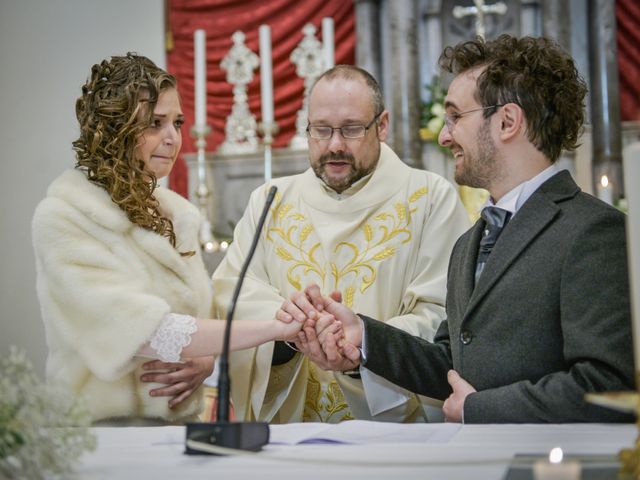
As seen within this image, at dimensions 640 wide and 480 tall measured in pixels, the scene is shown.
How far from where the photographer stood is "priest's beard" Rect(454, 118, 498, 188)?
2.61m

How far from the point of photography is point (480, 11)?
5.77m

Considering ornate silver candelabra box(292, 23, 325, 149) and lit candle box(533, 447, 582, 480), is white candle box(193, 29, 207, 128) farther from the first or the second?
lit candle box(533, 447, 582, 480)

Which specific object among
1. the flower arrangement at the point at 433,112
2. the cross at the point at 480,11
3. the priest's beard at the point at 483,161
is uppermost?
the cross at the point at 480,11

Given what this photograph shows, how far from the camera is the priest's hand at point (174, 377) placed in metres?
2.76

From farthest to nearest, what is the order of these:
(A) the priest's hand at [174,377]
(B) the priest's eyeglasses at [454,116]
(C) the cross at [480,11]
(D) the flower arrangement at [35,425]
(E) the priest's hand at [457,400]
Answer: (C) the cross at [480,11], (A) the priest's hand at [174,377], (B) the priest's eyeglasses at [454,116], (E) the priest's hand at [457,400], (D) the flower arrangement at [35,425]

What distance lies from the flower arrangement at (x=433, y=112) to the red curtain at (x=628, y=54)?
1.38 m

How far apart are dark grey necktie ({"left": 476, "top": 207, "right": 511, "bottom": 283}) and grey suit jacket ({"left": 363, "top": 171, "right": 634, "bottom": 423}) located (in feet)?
0.08

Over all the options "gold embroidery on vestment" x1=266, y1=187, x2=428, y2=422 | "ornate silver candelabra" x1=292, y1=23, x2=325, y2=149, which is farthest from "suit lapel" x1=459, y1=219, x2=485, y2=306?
"ornate silver candelabra" x1=292, y1=23, x2=325, y2=149

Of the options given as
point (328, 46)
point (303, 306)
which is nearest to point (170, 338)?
point (303, 306)

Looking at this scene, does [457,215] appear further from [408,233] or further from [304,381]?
[304,381]

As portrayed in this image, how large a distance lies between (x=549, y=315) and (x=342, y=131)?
4.00 ft

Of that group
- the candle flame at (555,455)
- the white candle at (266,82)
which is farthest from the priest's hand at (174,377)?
the white candle at (266,82)

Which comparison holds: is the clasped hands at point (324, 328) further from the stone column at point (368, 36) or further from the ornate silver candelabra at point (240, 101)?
the stone column at point (368, 36)

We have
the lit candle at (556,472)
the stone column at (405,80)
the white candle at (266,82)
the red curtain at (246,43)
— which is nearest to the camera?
the lit candle at (556,472)
